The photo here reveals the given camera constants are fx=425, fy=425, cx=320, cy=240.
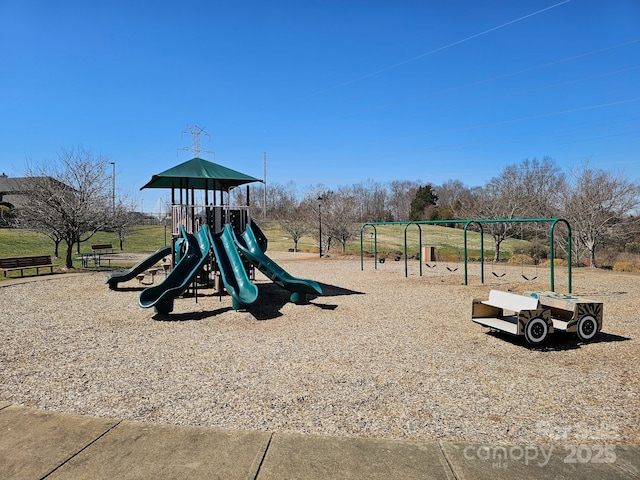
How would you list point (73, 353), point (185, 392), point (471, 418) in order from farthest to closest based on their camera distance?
point (73, 353), point (185, 392), point (471, 418)

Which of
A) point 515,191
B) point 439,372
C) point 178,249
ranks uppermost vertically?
point 515,191

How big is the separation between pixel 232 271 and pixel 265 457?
7636 millimetres

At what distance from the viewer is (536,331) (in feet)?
22.7

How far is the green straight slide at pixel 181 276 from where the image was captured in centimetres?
931

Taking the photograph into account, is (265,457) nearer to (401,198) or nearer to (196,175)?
(196,175)

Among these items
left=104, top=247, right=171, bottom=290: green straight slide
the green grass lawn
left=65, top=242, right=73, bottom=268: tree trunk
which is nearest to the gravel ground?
left=104, top=247, right=171, bottom=290: green straight slide

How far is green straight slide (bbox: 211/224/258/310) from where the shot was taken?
9422mm

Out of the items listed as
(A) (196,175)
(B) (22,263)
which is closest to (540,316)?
(A) (196,175)

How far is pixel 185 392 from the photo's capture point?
16.8 ft

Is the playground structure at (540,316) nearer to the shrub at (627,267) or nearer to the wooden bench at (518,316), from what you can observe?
the wooden bench at (518,316)

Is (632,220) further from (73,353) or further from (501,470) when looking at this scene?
(73,353)

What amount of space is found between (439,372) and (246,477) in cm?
341

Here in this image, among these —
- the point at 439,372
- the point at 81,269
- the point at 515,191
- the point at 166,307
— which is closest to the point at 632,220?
the point at 515,191

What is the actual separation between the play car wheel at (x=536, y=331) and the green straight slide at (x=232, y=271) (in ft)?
17.1
